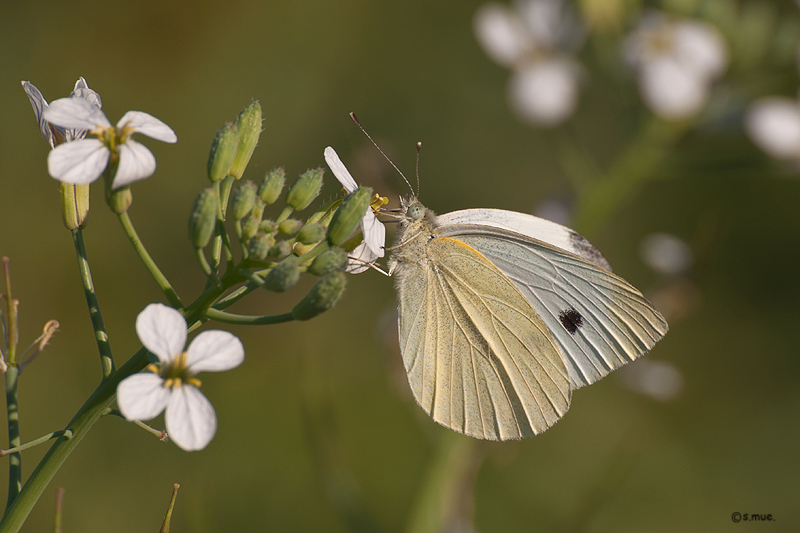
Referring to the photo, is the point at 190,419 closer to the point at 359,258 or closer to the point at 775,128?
the point at 359,258

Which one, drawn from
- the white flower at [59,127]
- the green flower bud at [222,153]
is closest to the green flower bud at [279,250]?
the green flower bud at [222,153]

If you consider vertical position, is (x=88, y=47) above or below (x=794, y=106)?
above

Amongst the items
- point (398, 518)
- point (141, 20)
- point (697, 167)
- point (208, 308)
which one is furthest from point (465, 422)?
point (141, 20)

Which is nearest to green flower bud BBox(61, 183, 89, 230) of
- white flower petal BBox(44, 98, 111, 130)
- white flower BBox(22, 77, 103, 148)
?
white flower BBox(22, 77, 103, 148)

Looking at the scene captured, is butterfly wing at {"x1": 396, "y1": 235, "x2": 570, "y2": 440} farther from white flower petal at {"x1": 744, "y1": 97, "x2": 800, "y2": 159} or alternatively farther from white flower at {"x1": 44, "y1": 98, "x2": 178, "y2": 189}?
white flower petal at {"x1": 744, "y1": 97, "x2": 800, "y2": 159}

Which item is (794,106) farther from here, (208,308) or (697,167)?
(208,308)

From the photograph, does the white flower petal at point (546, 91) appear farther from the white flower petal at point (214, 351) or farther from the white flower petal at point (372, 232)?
the white flower petal at point (214, 351)

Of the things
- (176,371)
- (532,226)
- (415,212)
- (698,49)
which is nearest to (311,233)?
(176,371)
